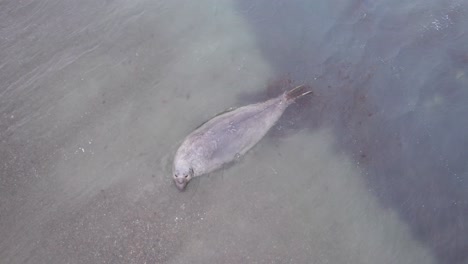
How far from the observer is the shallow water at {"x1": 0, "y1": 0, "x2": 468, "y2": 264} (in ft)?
21.4

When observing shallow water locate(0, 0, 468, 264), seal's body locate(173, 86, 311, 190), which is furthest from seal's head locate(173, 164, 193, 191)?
shallow water locate(0, 0, 468, 264)

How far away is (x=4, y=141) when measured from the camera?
6.75 meters

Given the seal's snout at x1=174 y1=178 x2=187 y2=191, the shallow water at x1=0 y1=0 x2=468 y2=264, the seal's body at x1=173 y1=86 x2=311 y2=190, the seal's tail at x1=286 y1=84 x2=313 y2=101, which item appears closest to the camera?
the shallow water at x1=0 y1=0 x2=468 y2=264

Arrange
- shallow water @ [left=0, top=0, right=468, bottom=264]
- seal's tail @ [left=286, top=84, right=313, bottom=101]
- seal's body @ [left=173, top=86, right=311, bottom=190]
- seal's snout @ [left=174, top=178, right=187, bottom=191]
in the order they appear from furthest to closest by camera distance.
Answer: seal's tail @ [left=286, top=84, right=313, bottom=101] < seal's body @ [left=173, top=86, right=311, bottom=190] < seal's snout @ [left=174, top=178, right=187, bottom=191] < shallow water @ [left=0, top=0, right=468, bottom=264]

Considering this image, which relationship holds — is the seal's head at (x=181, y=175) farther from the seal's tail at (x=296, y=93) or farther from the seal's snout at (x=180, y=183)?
the seal's tail at (x=296, y=93)

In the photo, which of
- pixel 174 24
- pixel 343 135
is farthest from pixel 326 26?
pixel 174 24

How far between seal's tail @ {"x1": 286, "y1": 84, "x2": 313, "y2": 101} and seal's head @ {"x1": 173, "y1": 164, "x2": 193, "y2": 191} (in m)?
2.30

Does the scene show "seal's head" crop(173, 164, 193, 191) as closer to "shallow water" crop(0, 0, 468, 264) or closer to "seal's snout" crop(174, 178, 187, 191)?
"seal's snout" crop(174, 178, 187, 191)

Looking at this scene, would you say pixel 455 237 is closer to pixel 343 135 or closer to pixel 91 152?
pixel 343 135

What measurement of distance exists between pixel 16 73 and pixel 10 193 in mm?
2086

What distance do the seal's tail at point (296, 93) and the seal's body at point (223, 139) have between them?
0.20 meters

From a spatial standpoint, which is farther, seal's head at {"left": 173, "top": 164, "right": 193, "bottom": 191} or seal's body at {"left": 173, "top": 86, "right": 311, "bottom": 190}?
seal's body at {"left": 173, "top": 86, "right": 311, "bottom": 190}

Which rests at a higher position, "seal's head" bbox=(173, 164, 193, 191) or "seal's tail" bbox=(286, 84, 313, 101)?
"seal's head" bbox=(173, 164, 193, 191)

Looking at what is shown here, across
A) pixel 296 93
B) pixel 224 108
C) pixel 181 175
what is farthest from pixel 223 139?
pixel 296 93
